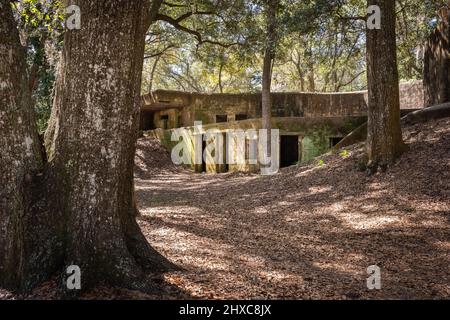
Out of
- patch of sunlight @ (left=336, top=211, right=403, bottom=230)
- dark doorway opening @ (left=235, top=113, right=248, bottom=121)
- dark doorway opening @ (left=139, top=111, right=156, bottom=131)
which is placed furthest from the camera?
dark doorway opening @ (left=139, top=111, right=156, bottom=131)

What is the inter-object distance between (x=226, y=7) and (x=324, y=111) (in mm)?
12352

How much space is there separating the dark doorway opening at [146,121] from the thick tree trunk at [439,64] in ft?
62.9

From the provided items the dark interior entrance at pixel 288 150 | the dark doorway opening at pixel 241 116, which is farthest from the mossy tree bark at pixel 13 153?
the dark doorway opening at pixel 241 116

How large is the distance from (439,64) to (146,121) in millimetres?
19934

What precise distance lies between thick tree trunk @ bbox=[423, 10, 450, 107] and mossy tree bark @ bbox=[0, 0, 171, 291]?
492 inches

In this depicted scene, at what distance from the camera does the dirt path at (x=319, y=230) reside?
4.31m

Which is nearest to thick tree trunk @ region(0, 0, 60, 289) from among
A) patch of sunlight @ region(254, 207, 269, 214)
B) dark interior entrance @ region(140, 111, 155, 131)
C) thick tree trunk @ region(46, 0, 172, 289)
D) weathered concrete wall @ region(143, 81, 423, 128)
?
thick tree trunk @ region(46, 0, 172, 289)

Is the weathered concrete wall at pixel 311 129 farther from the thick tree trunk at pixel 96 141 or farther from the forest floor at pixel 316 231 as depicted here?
the thick tree trunk at pixel 96 141

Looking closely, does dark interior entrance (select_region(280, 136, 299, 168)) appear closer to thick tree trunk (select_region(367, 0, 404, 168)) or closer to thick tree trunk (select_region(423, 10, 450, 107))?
thick tree trunk (select_region(423, 10, 450, 107))

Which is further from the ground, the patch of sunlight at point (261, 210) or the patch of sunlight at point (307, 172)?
the patch of sunlight at point (307, 172)

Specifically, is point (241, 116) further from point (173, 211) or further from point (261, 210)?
point (173, 211)

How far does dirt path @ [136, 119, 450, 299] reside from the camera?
4312 mm

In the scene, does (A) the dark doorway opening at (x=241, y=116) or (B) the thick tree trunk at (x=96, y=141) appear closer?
(B) the thick tree trunk at (x=96, y=141)

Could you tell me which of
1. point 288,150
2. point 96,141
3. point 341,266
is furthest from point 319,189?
point 288,150
